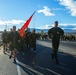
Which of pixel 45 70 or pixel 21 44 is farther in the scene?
pixel 21 44

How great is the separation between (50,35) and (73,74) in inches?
192

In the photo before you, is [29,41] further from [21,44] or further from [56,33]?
[56,33]

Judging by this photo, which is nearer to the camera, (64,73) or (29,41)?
(64,73)

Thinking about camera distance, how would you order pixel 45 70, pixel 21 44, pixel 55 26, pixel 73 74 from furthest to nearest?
pixel 21 44, pixel 55 26, pixel 45 70, pixel 73 74

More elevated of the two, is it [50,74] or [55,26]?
[55,26]

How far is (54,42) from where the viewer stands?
15469mm

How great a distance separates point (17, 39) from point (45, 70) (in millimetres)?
4516

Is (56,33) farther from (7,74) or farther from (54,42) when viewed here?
(7,74)

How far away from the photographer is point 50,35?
15672 millimetres

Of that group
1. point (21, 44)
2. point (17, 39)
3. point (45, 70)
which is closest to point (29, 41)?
point (21, 44)

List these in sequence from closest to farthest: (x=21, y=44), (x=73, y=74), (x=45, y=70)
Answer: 1. (x=73, y=74)
2. (x=45, y=70)
3. (x=21, y=44)

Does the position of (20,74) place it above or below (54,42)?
below

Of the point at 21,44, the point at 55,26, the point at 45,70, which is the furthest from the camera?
the point at 21,44

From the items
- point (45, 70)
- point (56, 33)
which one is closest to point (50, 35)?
point (56, 33)
